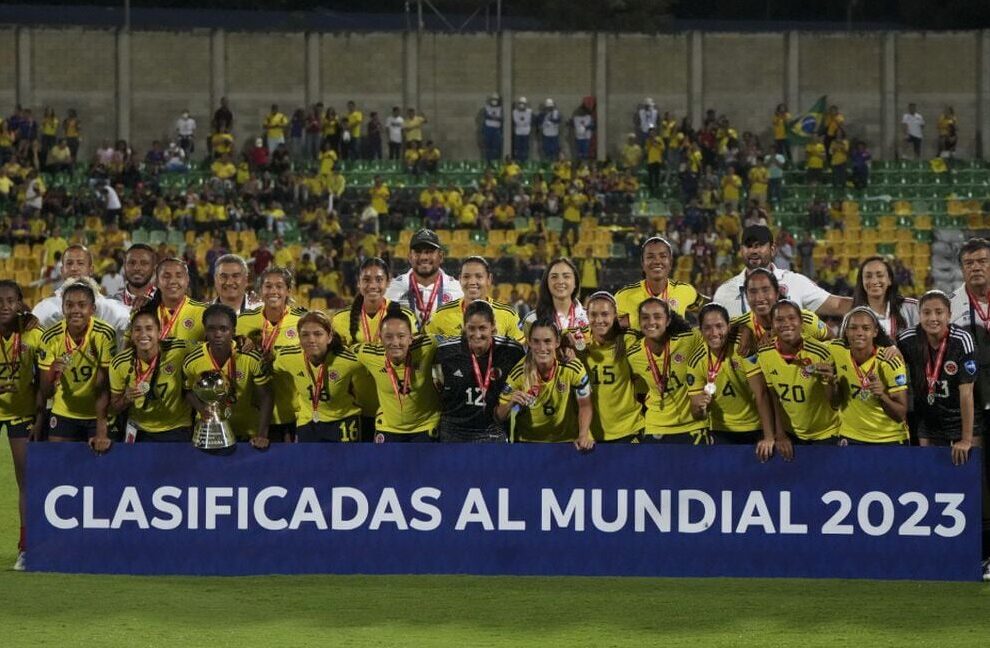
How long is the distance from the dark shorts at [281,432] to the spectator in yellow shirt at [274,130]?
24.9 m

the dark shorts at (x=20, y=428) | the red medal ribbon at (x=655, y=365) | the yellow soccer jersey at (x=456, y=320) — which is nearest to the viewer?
the red medal ribbon at (x=655, y=365)

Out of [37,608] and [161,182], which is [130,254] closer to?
[37,608]

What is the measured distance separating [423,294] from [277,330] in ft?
3.69

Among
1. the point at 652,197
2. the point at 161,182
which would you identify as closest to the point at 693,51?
the point at 652,197

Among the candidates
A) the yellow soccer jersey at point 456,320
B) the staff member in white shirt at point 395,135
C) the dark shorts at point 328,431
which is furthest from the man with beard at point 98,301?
the staff member in white shirt at point 395,135

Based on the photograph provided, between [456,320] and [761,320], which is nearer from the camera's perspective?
[761,320]

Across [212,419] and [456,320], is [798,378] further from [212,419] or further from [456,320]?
[212,419]

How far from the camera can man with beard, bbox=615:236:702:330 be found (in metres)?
10.2

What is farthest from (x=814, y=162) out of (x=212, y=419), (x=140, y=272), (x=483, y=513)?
(x=212, y=419)

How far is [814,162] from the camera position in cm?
3478

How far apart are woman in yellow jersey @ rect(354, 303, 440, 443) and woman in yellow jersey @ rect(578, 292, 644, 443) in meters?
0.86

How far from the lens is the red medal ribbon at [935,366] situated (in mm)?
9016

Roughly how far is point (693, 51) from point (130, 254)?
28.4m

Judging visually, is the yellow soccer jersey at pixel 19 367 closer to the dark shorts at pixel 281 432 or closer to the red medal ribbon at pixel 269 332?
the red medal ribbon at pixel 269 332
